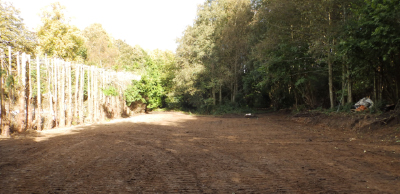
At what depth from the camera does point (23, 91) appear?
7.95 metres

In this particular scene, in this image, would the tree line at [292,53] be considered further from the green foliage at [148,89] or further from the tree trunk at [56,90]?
the tree trunk at [56,90]

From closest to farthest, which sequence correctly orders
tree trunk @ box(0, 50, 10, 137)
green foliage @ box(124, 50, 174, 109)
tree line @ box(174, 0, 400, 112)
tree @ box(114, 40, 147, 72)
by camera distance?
1. tree trunk @ box(0, 50, 10, 137)
2. tree line @ box(174, 0, 400, 112)
3. green foliage @ box(124, 50, 174, 109)
4. tree @ box(114, 40, 147, 72)

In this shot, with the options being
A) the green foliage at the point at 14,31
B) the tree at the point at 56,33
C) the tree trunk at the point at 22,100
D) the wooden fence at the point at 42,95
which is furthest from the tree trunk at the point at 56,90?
the tree at the point at 56,33

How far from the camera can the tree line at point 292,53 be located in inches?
365

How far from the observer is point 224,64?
2403 cm

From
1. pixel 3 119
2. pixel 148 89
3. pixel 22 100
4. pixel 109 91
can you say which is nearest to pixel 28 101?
pixel 22 100

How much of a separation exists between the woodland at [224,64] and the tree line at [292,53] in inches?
2.7

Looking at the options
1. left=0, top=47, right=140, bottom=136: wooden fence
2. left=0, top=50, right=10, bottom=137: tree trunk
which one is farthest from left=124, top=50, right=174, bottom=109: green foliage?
left=0, top=50, right=10, bottom=137: tree trunk

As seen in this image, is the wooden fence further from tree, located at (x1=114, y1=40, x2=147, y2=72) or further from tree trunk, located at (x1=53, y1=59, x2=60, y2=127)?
tree, located at (x1=114, y1=40, x2=147, y2=72)

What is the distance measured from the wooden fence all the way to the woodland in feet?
0.13

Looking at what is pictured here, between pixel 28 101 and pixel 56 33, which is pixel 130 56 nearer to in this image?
pixel 56 33

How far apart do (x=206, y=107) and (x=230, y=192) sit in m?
23.5

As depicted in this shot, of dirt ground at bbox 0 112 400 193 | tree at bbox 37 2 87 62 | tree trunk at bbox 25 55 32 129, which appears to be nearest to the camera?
dirt ground at bbox 0 112 400 193

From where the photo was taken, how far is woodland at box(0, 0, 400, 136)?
8445mm
